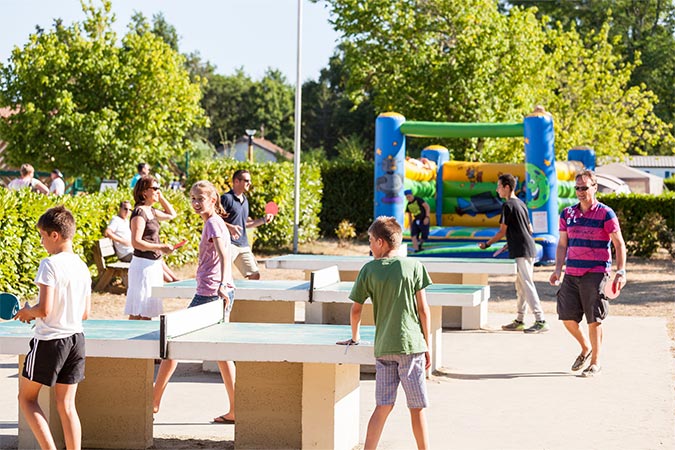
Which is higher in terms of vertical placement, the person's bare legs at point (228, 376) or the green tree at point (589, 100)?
the green tree at point (589, 100)

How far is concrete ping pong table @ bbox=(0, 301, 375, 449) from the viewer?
245 inches

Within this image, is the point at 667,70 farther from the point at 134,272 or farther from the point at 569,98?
the point at 134,272

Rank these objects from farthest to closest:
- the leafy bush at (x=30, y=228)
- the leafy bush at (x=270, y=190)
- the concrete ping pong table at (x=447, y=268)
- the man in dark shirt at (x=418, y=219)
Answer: the leafy bush at (x=270, y=190) → the man in dark shirt at (x=418, y=219) → the leafy bush at (x=30, y=228) → the concrete ping pong table at (x=447, y=268)

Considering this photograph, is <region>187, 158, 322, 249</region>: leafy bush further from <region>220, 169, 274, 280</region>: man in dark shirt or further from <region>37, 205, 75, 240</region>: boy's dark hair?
<region>37, 205, 75, 240</region>: boy's dark hair

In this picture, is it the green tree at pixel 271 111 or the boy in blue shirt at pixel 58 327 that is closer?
the boy in blue shirt at pixel 58 327

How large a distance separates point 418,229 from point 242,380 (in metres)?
14.9

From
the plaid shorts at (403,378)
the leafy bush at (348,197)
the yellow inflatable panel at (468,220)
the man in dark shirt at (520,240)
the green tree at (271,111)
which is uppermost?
the green tree at (271,111)

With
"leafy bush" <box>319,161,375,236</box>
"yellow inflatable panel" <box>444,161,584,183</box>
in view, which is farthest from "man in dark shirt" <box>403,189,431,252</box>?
"leafy bush" <box>319,161,375,236</box>

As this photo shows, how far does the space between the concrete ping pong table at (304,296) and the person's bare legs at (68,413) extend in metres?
3.29

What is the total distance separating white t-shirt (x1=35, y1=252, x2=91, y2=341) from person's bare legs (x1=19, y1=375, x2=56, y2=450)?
0.30m

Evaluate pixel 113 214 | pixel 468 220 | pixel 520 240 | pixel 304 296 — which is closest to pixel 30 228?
pixel 113 214

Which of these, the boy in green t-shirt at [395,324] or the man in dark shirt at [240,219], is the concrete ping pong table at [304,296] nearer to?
the man in dark shirt at [240,219]

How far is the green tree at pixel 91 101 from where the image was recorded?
94.5 feet

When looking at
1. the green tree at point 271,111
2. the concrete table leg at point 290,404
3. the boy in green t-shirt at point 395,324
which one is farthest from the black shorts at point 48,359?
the green tree at point 271,111
